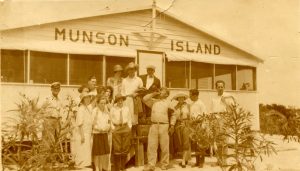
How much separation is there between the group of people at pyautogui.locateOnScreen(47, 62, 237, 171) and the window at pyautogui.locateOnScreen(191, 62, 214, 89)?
250 cm

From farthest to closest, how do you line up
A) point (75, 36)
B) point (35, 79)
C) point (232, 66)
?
point (232, 66) → point (75, 36) → point (35, 79)

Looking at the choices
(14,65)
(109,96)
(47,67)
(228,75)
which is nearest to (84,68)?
(47,67)

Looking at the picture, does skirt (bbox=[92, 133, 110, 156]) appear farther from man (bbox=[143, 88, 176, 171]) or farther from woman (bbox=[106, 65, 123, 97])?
woman (bbox=[106, 65, 123, 97])

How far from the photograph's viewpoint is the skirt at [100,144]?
21.2ft

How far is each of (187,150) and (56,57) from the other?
3687 mm

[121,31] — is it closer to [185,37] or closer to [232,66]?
[185,37]

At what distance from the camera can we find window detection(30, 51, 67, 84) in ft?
27.8

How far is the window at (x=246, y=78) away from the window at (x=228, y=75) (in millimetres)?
166

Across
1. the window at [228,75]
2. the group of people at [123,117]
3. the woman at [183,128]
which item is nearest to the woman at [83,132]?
the group of people at [123,117]

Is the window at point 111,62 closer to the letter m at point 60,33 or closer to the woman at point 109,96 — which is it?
the letter m at point 60,33

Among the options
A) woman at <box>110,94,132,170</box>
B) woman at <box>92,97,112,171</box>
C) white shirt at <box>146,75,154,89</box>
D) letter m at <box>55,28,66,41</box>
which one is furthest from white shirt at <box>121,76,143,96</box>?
letter m at <box>55,28,66,41</box>

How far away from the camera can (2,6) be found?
531 cm

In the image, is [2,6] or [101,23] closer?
[2,6]

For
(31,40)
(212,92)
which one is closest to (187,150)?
(212,92)
